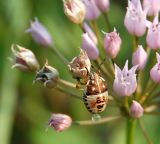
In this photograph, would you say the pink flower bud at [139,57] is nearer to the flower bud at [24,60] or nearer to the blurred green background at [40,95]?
the flower bud at [24,60]

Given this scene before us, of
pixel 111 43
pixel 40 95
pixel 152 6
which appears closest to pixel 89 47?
pixel 111 43

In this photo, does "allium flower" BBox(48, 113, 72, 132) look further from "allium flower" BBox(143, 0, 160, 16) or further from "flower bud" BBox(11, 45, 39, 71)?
"allium flower" BBox(143, 0, 160, 16)

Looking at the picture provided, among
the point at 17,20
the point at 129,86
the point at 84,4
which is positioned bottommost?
the point at 129,86

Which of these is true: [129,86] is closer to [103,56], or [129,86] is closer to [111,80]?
[111,80]

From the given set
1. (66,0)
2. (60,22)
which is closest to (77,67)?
(66,0)

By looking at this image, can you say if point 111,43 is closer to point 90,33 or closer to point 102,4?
point 90,33

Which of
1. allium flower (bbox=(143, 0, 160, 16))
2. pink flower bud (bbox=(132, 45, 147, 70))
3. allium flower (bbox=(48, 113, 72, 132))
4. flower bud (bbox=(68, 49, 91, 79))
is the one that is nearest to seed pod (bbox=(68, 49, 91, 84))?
flower bud (bbox=(68, 49, 91, 79))
